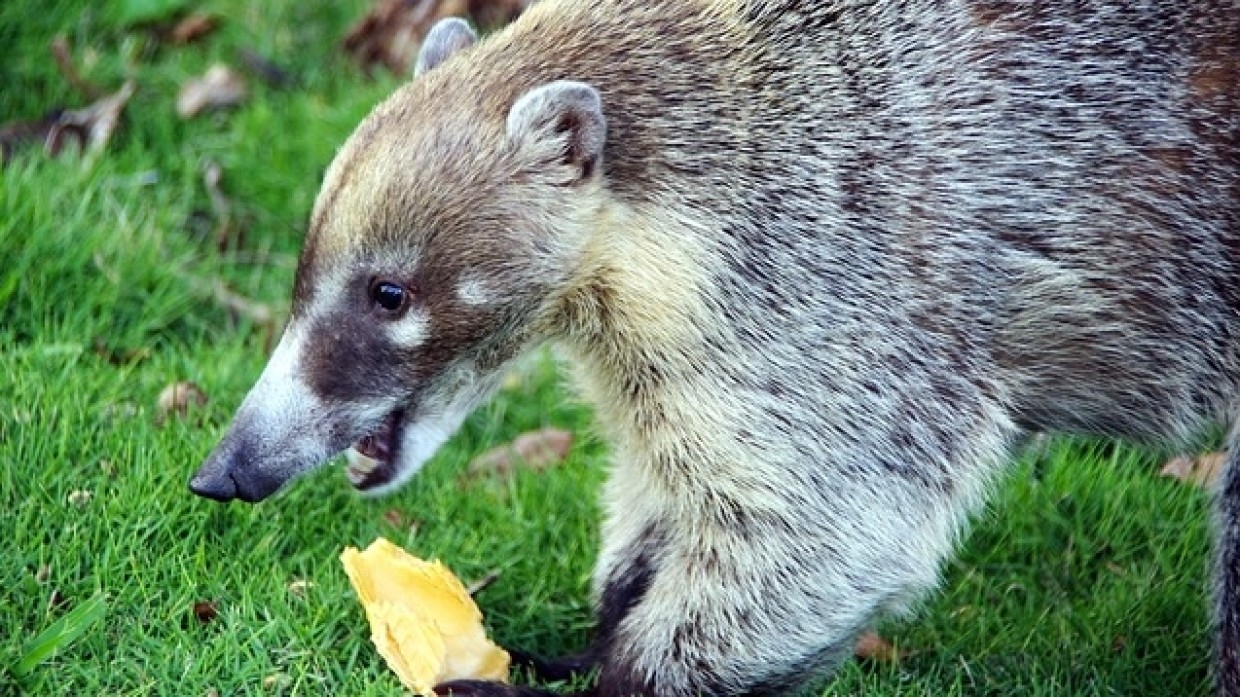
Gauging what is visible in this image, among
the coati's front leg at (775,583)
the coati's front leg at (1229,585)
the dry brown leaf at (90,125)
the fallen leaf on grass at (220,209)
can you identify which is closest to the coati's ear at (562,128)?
the coati's front leg at (775,583)

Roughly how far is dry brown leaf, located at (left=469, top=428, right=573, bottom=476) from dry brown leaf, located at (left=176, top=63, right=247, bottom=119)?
7.12 ft

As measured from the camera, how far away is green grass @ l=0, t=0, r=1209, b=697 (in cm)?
486

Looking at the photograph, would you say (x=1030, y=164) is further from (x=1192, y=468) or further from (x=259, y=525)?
(x=259, y=525)

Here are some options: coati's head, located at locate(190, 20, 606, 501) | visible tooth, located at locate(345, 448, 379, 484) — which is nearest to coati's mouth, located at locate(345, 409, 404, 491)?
visible tooth, located at locate(345, 448, 379, 484)

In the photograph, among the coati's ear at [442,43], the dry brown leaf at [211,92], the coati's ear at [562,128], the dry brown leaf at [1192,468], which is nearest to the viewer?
the coati's ear at [562,128]

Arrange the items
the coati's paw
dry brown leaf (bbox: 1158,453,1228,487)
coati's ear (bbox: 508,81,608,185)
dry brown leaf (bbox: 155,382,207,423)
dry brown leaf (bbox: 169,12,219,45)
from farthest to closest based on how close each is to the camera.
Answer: dry brown leaf (bbox: 169,12,219,45) → dry brown leaf (bbox: 1158,453,1228,487) → dry brown leaf (bbox: 155,382,207,423) → the coati's paw → coati's ear (bbox: 508,81,608,185)

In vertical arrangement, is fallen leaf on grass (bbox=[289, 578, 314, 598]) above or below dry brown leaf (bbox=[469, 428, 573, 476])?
above

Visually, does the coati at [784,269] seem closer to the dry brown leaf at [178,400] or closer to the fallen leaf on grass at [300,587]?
the fallen leaf on grass at [300,587]

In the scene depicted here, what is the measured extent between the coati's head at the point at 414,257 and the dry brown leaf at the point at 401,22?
3203 mm

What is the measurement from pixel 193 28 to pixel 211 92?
19.7 inches

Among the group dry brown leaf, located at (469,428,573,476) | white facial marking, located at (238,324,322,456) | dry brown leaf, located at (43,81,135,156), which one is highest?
white facial marking, located at (238,324,322,456)

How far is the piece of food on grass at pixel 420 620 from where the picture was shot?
189 inches

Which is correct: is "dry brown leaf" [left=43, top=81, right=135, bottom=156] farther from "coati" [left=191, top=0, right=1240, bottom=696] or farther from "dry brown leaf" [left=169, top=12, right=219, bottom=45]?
"coati" [left=191, top=0, right=1240, bottom=696]

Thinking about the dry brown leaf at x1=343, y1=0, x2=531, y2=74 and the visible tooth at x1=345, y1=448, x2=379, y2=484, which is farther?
the dry brown leaf at x1=343, y1=0, x2=531, y2=74
